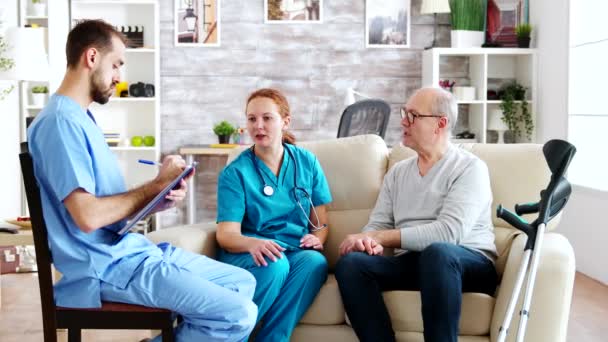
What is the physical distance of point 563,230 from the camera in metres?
5.90

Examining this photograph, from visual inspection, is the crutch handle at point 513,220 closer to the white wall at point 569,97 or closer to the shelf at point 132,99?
the white wall at point 569,97

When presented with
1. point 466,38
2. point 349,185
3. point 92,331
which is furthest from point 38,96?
point 349,185

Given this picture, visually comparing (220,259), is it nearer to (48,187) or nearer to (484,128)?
(48,187)

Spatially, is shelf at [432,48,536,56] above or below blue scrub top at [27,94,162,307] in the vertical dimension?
above

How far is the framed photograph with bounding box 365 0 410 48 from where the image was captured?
7.03 metres

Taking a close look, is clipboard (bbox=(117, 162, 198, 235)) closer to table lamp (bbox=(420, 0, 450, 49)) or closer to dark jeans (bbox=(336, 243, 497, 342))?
dark jeans (bbox=(336, 243, 497, 342))

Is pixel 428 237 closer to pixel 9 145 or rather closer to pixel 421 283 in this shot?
pixel 421 283

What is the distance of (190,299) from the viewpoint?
2508mm

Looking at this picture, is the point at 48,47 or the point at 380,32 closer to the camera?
the point at 48,47

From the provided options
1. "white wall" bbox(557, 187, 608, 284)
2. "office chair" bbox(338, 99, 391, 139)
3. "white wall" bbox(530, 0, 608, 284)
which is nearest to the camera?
"white wall" bbox(557, 187, 608, 284)

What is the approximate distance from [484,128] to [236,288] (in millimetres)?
4370

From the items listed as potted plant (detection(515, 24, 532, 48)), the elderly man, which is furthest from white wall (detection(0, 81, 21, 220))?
the elderly man

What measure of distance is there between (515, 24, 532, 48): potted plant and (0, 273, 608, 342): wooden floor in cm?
205

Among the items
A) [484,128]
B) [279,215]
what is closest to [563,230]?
[484,128]
